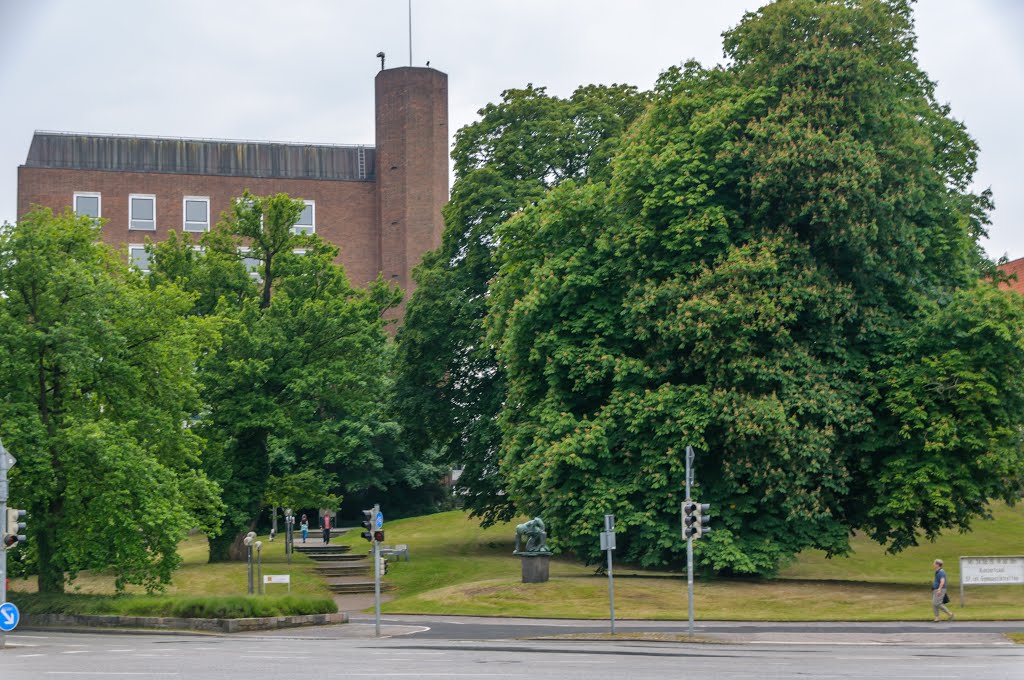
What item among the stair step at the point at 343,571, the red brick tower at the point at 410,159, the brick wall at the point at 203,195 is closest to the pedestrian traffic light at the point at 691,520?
the stair step at the point at 343,571

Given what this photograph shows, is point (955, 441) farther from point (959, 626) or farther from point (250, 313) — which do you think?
point (250, 313)

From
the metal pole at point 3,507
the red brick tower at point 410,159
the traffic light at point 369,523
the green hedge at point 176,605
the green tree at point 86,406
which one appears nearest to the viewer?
the metal pole at point 3,507

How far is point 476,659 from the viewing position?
22.7 meters

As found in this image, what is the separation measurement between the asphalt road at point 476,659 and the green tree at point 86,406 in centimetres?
471

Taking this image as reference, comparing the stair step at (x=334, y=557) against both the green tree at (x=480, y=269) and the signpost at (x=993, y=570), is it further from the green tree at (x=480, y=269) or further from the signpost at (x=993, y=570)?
the signpost at (x=993, y=570)

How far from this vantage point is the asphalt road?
1878 cm

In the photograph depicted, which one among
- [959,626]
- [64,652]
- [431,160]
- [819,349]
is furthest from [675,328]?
[431,160]

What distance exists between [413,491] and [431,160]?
22402mm

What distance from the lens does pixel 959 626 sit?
30938 millimetres

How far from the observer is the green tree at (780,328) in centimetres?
3756

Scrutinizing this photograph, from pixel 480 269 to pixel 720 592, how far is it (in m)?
20.3

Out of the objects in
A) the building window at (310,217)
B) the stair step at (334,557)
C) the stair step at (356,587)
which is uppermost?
the building window at (310,217)

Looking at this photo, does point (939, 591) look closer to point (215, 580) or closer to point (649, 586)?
point (649, 586)

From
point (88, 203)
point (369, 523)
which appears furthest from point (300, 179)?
point (369, 523)
